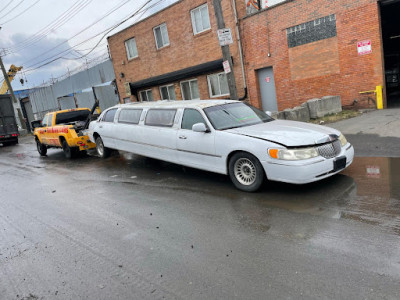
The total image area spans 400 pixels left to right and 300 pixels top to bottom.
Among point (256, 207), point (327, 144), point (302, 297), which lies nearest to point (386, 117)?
point (327, 144)

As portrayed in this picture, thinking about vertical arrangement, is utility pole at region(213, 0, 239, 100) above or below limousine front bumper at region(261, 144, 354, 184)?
above

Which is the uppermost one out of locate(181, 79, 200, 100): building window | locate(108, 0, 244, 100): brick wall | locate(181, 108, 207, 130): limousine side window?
locate(108, 0, 244, 100): brick wall

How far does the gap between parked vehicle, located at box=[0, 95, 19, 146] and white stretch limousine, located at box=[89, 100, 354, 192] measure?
16487mm

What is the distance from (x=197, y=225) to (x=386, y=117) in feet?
28.0

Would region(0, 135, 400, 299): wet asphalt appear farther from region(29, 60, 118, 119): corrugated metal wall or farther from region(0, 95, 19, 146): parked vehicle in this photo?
region(29, 60, 118, 119): corrugated metal wall

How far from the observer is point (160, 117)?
23.7ft

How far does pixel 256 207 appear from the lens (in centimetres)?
475

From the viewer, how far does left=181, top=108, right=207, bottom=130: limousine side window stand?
6.29 m

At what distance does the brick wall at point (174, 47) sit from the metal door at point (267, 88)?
1033 millimetres

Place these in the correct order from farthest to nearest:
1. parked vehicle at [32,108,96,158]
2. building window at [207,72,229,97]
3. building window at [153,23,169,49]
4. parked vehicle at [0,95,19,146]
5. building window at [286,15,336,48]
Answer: parked vehicle at [0,95,19,146]
building window at [153,23,169,49]
building window at [207,72,229,97]
building window at [286,15,336,48]
parked vehicle at [32,108,96,158]

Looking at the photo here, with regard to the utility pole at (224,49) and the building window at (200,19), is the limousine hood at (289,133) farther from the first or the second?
the building window at (200,19)

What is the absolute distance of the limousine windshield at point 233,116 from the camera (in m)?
6.07

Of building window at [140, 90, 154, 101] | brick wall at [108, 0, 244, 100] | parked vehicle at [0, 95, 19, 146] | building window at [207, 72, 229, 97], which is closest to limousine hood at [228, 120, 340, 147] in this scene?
brick wall at [108, 0, 244, 100]

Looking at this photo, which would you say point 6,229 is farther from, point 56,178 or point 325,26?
point 325,26
